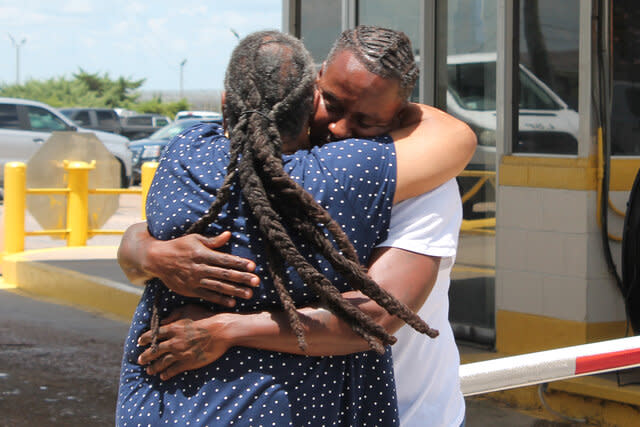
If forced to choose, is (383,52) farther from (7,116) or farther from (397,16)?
(7,116)

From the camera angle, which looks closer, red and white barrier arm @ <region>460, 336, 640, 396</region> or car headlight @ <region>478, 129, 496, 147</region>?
red and white barrier arm @ <region>460, 336, 640, 396</region>

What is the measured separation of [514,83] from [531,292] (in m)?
1.26

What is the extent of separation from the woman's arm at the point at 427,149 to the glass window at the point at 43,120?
17.4 m

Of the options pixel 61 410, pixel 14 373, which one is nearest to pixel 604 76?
pixel 61 410

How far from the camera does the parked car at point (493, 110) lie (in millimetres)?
5387

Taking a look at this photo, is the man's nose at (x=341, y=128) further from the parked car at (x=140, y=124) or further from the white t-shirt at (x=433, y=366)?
the parked car at (x=140, y=124)

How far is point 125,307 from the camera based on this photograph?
26.4ft

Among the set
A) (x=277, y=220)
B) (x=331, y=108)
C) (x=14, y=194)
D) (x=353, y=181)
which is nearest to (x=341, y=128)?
(x=331, y=108)

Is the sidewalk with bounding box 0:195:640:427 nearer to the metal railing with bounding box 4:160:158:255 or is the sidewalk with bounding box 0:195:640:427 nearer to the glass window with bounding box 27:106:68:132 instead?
the metal railing with bounding box 4:160:158:255

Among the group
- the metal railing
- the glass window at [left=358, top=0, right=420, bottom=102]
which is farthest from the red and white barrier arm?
the metal railing

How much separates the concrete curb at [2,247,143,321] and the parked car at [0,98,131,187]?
8.68 metres

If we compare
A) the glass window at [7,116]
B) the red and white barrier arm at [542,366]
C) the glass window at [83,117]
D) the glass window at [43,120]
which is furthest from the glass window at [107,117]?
the red and white barrier arm at [542,366]

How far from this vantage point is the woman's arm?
68.6 inches

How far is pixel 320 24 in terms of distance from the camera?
6.74 m
